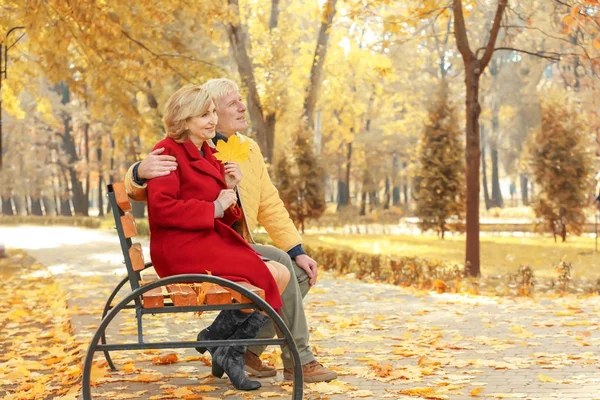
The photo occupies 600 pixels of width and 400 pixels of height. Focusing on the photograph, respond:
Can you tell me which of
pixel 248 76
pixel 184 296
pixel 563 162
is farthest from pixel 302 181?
pixel 184 296

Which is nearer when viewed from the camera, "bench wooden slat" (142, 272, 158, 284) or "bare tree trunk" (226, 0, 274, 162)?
"bench wooden slat" (142, 272, 158, 284)

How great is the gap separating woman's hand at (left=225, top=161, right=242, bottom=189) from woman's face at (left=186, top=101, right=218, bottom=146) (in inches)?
8.5

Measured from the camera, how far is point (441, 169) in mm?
25969

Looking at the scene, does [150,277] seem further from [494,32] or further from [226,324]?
[494,32]

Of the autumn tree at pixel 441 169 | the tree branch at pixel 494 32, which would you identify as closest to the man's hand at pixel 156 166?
the tree branch at pixel 494 32

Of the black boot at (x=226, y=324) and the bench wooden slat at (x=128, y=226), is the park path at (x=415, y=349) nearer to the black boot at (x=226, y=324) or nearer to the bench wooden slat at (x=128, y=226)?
the black boot at (x=226, y=324)

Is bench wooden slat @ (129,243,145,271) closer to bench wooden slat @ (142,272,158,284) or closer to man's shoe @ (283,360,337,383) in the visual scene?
bench wooden slat @ (142,272,158,284)

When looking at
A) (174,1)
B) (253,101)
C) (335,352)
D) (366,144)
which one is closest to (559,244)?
(253,101)

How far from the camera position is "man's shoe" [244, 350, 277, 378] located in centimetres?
552

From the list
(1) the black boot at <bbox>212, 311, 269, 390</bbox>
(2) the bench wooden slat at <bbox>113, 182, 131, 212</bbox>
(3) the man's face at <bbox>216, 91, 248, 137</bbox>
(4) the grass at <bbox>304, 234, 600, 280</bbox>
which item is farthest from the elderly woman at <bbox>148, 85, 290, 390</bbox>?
(4) the grass at <bbox>304, 234, 600, 280</bbox>

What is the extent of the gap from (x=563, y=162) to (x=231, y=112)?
19.9m

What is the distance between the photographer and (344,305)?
9.61 meters

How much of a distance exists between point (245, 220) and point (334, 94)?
37.7 metres

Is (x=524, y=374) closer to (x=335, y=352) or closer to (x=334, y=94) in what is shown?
(x=335, y=352)
